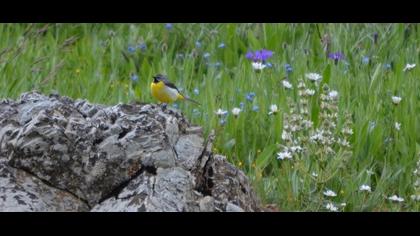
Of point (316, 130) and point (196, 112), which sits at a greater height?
point (196, 112)

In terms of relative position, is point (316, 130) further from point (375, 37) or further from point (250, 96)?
point (375, 37)

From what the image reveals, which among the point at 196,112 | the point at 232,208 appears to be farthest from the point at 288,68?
the point at 232,208

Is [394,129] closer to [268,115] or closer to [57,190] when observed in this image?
[268,115]

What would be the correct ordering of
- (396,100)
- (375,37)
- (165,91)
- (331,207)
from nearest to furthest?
(331,207) < (396,100) < (165,91) < (375,37)

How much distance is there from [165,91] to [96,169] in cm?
209

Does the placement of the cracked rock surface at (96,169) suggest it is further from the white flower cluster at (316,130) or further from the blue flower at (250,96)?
the blue flower at (250,96)

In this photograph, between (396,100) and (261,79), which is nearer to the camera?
(396,100)

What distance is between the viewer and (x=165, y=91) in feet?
17.9

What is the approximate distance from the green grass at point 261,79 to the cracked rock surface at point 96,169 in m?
0.93

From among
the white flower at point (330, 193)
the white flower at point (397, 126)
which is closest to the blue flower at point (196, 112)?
the white flower at point (397, 126)

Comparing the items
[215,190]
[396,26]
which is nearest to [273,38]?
[396,26]

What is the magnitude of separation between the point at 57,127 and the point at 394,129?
2.46m

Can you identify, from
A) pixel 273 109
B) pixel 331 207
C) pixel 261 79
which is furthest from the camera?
pixel 261 79

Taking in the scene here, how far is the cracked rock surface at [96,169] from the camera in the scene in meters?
3.35
